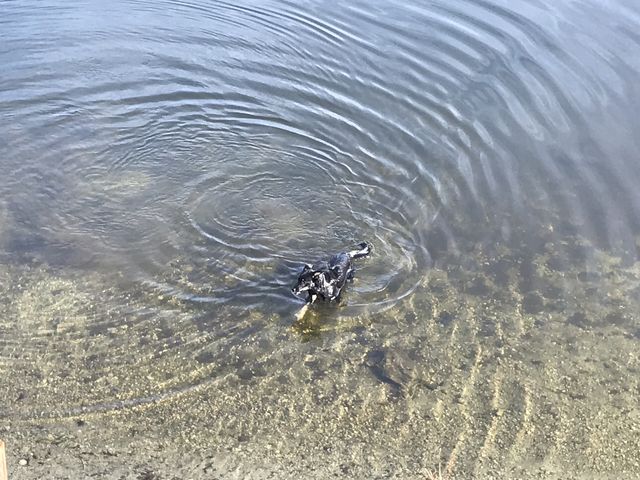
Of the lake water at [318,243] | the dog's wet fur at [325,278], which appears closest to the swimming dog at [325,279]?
the dog's wet fur at [325,278]

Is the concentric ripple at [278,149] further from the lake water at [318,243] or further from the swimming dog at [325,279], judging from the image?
the swimming dog at [325,279]

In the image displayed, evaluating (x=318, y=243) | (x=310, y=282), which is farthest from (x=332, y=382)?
(x=318, y=243)

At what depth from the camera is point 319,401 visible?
5.97 meters

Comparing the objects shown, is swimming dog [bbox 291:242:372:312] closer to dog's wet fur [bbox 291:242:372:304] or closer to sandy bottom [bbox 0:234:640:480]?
dog's wet fur [bbox 291:242:372:304]

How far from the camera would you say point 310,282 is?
6723mm

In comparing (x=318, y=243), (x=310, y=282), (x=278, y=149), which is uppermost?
(x=310, y=282)

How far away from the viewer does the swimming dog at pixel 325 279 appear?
22.0 feet

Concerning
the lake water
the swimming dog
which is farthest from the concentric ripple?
the swimming dog

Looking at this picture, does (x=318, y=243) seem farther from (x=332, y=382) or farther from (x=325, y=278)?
(x=332, y=382)

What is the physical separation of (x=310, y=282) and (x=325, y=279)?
0.15 m

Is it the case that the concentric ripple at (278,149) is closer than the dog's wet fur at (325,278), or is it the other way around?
the dog's wet fur at (325,278)

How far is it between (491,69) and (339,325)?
6.60m

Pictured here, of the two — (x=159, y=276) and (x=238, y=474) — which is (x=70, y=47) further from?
(x=238, y=474)

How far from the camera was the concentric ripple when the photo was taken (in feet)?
23.7
